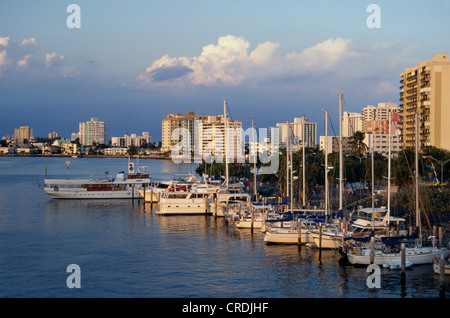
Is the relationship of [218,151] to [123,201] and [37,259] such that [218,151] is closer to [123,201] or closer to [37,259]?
[123,201]

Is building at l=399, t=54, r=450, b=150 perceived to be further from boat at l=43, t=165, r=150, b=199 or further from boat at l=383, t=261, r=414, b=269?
boat at l=383, t=261, r=414, b=269

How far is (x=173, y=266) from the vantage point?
90.2ft

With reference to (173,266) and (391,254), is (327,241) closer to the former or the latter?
(391,254)

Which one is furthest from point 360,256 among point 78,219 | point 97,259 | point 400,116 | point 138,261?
point 400,116

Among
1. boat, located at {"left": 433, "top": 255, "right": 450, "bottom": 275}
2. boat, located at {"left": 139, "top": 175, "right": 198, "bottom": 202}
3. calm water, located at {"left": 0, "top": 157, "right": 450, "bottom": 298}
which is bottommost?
calm water, located at {"left": 0, "top": 157, "right": 450, "bottom": 298}

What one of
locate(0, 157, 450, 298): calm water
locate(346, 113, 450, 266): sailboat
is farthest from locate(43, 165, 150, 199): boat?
locate(346, 113, 450, 266): sailboat

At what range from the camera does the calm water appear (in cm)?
2305

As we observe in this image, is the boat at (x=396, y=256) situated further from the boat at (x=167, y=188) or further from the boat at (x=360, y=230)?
the boat at (x=167, y=188)

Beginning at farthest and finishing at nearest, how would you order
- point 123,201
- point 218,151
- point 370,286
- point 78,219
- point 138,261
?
point 218,151 → point 123,201 → point 78,219 → point 138,261 → point 370,286

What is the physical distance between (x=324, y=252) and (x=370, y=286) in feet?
22.6

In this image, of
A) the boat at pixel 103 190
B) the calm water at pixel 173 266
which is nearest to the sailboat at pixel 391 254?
the calm water at pixel 173 266

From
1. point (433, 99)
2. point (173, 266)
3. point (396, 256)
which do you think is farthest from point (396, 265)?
point (433, 99)

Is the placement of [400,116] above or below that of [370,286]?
above
